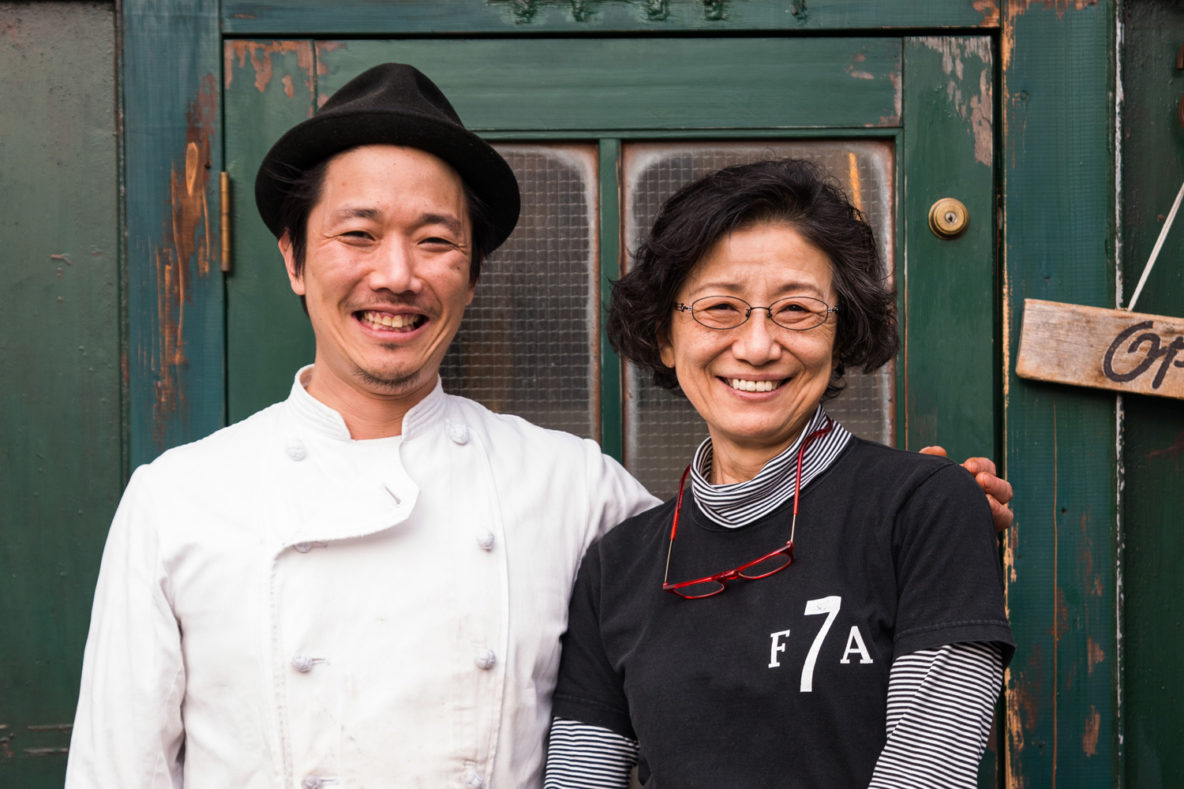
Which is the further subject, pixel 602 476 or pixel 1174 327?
pixel 1174 327

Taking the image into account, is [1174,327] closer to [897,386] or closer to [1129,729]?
[897,386]

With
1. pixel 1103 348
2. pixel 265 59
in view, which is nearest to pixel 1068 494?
pixel 1103 348

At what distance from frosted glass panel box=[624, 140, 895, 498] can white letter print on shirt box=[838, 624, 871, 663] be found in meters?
1.00

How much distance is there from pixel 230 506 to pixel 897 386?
1478 millimetres

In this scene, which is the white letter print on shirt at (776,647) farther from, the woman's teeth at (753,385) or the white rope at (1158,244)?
the white rope at (1158,244)

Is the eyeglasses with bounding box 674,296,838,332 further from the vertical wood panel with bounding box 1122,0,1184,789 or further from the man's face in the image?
the vertical wood panel with bounding box 1122,0,1184,789

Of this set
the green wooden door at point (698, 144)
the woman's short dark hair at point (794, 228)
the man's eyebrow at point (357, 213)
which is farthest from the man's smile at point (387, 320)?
the green wooden door at point (698, 144)

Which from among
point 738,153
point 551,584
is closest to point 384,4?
point 738,153

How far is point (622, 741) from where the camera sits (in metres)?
1.79

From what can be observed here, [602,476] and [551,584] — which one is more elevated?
[602,476]

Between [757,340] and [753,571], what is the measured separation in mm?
358

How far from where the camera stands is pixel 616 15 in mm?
2418

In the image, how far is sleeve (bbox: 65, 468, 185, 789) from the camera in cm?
170

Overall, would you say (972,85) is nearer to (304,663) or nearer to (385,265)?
(385,265)
